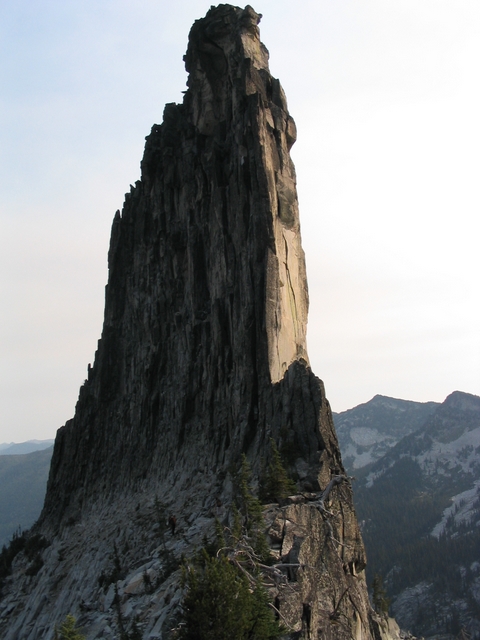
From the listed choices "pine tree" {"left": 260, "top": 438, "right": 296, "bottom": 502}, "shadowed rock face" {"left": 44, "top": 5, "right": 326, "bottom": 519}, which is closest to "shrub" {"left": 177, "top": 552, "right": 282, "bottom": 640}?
"pine tree" {"left": 260, "top": 438, "right": 296, "bottom": 502}

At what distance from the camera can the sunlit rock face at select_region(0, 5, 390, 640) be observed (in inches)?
1272

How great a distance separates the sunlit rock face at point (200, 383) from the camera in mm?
32312

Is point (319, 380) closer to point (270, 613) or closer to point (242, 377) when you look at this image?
point (242, 377)

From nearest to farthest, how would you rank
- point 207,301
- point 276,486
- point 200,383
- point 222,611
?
point 222,611
point 276,486
point 200,383
point 207,301

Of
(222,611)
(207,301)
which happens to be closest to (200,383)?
(207,301)

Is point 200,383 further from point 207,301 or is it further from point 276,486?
point 276,486

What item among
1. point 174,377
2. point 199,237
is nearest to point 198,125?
point 199,237

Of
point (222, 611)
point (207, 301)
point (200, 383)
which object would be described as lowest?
point (222, 611)

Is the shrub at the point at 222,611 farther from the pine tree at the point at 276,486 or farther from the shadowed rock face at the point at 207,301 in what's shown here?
the shadowed rock face at the point at 207,301

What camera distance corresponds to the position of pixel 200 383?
172 ft

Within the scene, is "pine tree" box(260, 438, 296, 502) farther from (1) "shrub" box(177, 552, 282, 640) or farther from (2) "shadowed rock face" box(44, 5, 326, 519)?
(1) "shrub" box(177, 552, 282, 640)

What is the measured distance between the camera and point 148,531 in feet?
147

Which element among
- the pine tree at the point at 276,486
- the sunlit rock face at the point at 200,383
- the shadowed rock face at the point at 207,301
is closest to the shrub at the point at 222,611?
the sunlit rock face at the point at 200,383

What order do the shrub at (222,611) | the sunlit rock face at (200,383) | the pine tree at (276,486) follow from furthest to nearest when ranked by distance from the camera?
the sunlit rock face at (200,383) → the pine tree at (276,486) → the shrub at (222,611)
